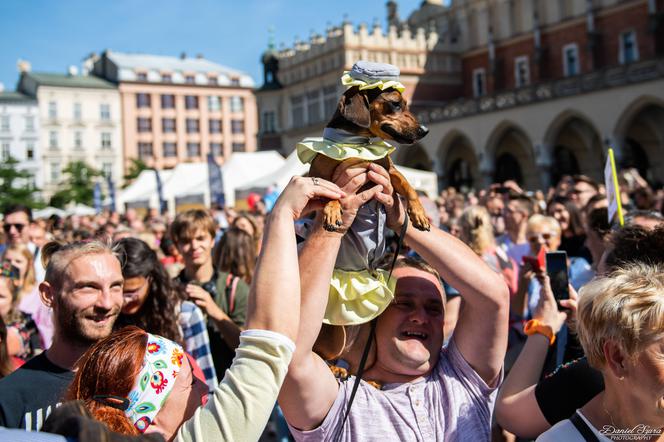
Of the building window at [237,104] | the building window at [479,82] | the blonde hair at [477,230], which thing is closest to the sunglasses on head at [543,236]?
the blonde hair at [477,230]

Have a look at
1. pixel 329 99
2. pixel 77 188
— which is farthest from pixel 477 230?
pixel 77 188

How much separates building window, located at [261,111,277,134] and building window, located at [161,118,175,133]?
88.5 ft

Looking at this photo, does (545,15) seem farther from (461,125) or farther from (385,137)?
(385,137)

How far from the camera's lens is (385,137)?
101 inches

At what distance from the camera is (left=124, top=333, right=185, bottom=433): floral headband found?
215 centimetres

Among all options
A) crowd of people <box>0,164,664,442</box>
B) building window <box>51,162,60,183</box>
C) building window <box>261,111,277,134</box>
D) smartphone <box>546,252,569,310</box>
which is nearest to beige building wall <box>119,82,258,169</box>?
building window <box>51,162,60,183</box>

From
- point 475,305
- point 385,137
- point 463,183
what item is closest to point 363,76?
point 385,137

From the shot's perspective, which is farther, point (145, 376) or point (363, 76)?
point (363, 76)

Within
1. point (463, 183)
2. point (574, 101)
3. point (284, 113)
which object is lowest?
point (463, 183)

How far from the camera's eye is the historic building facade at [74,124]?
7300 centimetres

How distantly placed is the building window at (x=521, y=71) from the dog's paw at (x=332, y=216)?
40.3 m

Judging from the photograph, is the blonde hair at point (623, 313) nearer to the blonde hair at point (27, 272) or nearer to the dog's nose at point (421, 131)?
the dog's nose at point (421, 131)

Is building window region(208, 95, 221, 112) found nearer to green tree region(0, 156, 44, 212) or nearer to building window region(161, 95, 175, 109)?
building window region(161, 95, 175, 109)

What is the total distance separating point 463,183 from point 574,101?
11.2 metres
